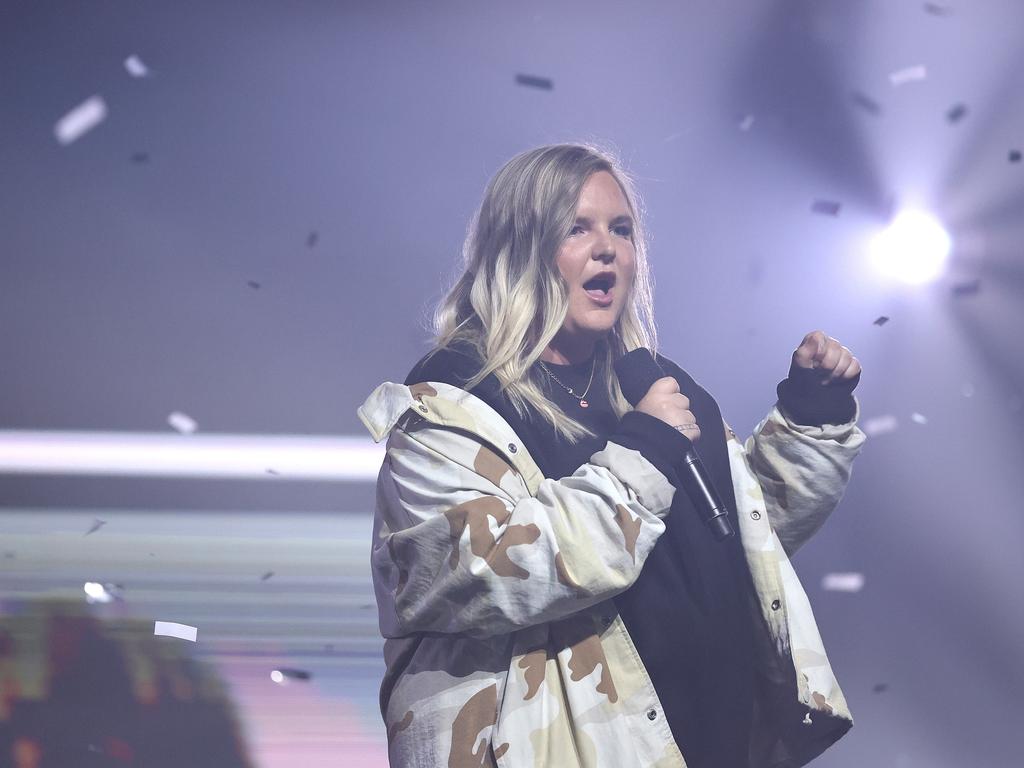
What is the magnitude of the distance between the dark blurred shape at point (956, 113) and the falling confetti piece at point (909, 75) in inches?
4.0

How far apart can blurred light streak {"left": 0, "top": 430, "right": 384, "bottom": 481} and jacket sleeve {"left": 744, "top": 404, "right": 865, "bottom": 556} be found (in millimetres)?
1039

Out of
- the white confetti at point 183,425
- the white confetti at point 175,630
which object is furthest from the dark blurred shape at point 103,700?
the white confetti at point 183,425

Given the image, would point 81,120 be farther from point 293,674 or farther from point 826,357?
point 826,357

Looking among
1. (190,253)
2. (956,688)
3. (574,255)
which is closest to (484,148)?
(190,253)

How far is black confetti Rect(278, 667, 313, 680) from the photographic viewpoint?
2285mm

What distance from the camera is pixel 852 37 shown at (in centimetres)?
262

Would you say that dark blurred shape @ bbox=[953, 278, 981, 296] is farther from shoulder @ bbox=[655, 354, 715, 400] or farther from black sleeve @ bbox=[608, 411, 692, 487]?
black sleeve @ bbox=[608, 411, 692, 487]

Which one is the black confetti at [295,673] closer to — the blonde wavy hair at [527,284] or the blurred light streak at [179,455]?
the blurred light streak at [179,455]

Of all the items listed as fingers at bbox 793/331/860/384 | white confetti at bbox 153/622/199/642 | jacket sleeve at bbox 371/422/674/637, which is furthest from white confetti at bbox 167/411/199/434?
fingers at bbox 793/331/860/384

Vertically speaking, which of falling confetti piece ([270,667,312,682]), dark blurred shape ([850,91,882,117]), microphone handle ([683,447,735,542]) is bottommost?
falling confetti piece ([270,667,312,682])

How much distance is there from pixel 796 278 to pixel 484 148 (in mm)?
792

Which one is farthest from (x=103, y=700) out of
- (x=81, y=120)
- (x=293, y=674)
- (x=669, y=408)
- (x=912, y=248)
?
(x=912, y=248)

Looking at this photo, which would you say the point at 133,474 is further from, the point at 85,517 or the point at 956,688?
the point at 956,688

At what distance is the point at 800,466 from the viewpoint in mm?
1652
